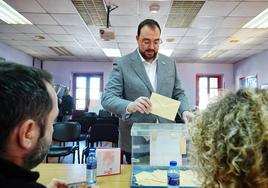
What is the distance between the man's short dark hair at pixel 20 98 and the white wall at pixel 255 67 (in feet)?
24.6

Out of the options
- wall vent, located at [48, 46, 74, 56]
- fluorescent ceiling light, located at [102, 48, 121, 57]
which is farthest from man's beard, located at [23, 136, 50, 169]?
wall vent, located at [48, 46, 74, 56]

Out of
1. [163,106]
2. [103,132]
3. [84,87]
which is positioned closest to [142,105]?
[163,106]

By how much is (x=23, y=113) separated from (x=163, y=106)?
83 cm

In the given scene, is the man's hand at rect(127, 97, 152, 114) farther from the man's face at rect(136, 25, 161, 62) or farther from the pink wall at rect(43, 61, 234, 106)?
the pink wall at rect(43, 61, 234, 106)

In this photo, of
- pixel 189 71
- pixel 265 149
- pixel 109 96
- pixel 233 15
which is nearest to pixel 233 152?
pixel 265 149

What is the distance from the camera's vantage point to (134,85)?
5.39ft

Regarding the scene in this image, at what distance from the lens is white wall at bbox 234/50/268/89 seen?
752 centimetres

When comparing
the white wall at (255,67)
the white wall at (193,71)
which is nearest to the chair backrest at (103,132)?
the white wall at (255,67)

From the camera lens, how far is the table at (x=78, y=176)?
55.0 inches

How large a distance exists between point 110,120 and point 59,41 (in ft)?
9.01

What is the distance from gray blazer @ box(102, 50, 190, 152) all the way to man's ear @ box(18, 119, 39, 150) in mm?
820

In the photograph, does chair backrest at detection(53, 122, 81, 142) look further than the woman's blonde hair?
Yes

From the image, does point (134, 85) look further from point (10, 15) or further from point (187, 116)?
point (10, 15)

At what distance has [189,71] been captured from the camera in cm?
1035
